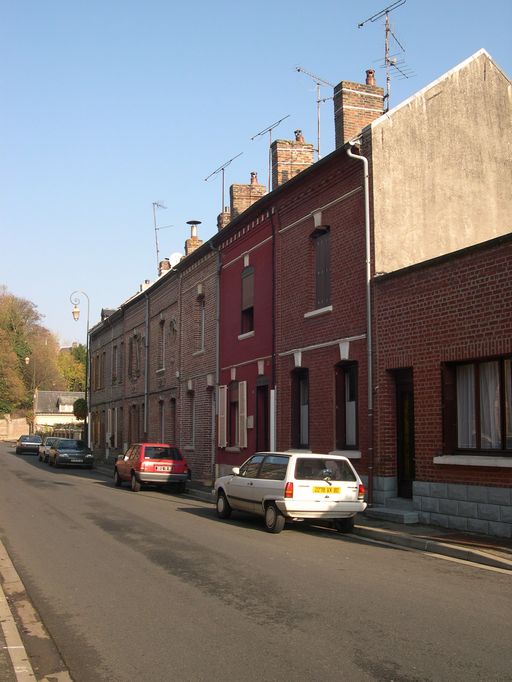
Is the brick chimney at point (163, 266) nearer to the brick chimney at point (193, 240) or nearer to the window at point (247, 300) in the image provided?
the brick chimney at point (193, 240)

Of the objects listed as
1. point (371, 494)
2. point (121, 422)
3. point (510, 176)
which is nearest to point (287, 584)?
point (371, 494)

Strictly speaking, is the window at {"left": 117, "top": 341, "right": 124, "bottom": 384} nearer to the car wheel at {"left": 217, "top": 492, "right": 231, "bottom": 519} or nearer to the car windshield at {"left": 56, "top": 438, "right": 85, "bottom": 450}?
the car windshield at {"left": 56, "top": 438, "right": 85, "bottom": 450}

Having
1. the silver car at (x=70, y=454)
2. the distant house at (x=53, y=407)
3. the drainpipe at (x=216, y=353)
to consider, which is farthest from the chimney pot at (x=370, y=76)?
the distant house at (x=53, y=407)

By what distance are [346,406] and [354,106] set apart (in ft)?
26.9

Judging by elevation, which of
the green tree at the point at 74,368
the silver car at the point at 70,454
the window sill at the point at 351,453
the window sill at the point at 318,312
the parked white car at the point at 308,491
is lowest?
the silver car at the point at 70,454

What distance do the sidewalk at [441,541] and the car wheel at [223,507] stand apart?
267 centimetres

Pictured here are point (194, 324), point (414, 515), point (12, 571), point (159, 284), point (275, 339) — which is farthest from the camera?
point (159, 284)

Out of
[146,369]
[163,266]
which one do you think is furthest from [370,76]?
[163,266]

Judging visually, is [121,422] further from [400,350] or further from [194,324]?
[400,350]

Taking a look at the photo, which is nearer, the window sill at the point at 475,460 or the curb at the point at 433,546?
the curb at the point at 433,546

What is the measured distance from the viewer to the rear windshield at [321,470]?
523 inches

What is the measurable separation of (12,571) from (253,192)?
20834 millimetres

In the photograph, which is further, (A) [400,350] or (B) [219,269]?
(B) [219,269]

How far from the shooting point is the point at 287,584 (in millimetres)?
8680
